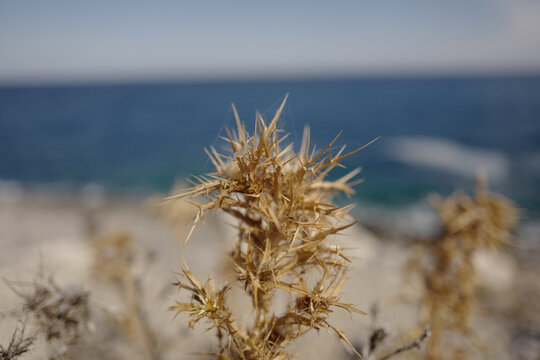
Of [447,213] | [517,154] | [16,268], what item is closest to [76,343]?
[447,213]

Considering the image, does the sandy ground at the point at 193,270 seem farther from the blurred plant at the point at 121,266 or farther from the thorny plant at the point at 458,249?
the thorny plant at the point at 458,249

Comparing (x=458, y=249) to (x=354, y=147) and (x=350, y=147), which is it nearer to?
(x=350, y=147)

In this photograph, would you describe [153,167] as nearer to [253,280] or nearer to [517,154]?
[253,280]

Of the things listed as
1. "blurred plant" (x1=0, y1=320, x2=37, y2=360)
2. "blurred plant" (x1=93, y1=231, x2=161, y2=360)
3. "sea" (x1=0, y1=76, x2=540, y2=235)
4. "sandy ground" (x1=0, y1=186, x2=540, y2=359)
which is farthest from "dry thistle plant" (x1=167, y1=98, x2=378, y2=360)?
"blurred plant" (x1=93, y1=231, x2=161, y2=360)

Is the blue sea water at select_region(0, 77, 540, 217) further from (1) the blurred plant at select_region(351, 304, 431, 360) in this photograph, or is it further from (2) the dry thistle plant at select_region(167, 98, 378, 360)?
(1) the blurred plant at select_region(351, 304, 431, 360)

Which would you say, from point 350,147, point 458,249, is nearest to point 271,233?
point 458,249
